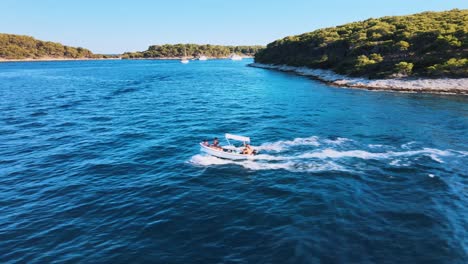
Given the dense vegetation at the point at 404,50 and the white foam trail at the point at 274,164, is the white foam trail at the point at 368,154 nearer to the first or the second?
the white foam trail at the point at 274,164

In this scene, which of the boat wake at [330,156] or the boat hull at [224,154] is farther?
the boat hull at [224,154]

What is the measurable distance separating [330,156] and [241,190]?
12.3m

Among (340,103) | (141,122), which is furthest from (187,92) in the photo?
(340,103)

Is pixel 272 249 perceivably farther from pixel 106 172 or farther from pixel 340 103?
pixel 340 103

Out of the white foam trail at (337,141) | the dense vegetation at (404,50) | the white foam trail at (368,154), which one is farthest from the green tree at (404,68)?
Answer: the white foam trail at (337,141)

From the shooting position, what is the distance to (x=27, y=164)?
106ft

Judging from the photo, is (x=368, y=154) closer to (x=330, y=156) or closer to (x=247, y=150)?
(x=330, y=156)

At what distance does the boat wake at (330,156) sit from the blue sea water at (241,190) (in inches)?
8.2

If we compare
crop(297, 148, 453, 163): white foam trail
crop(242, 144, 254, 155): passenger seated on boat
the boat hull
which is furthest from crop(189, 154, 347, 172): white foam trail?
crop(297, 148, 453, 163): white foam trail

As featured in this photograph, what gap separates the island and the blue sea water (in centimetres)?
2172

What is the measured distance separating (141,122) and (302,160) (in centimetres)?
3009

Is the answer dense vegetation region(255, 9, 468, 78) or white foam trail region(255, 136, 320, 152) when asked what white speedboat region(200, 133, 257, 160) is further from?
Answer: dense vegetation region(255, 9, 468, 78)

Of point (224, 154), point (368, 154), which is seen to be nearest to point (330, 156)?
point (368, 154)

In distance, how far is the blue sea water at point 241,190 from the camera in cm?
1777
